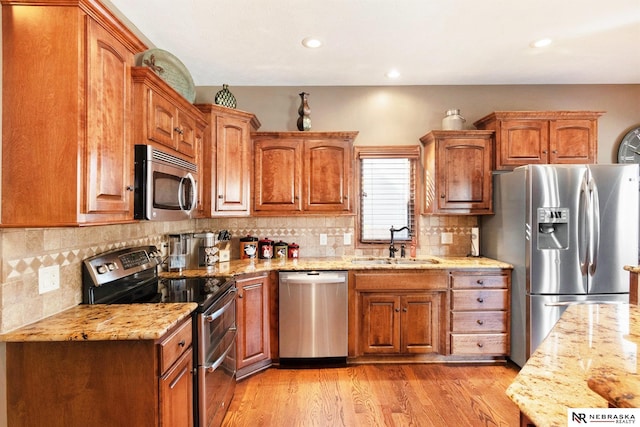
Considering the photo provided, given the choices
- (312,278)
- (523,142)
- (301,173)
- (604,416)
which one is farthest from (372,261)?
(604,416)

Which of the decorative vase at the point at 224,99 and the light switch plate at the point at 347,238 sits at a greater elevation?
the decorative vase at the point at 224,99

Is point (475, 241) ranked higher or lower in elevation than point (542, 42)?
lower

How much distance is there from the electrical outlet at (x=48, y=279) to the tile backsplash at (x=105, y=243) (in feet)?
0.05

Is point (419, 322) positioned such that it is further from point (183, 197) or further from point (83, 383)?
point (83, 383)

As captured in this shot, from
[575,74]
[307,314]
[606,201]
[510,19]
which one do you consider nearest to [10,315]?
[307,314]

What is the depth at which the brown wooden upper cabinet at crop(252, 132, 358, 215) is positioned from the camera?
3311mm

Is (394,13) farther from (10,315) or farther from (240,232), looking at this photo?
(10,315)

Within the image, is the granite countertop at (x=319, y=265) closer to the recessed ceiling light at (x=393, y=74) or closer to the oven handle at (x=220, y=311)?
the oven handle at (x=220, y=311)

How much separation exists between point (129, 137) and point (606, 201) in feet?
11.7

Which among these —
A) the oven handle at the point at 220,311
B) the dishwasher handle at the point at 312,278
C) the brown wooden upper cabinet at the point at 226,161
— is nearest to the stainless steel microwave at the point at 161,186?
the brown wooden upper cabinet at the point at 226,161

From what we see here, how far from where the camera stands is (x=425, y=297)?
302cm

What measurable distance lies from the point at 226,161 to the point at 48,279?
5.58 ft

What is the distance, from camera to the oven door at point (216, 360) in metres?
1.86

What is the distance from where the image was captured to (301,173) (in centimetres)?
331
